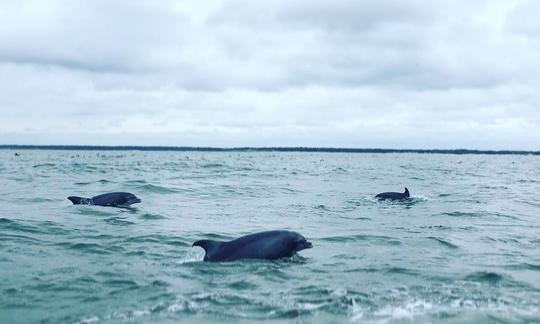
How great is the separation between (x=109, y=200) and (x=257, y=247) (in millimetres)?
11404

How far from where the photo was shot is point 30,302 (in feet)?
29.2

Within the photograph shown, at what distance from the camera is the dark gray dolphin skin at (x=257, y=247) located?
11727 millimetres

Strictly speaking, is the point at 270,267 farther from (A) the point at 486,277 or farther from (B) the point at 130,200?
(B) the point at 130,200

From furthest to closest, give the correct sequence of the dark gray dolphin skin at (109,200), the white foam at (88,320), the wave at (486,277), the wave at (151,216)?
the dark gray dolphin skin at (109,200), the wave at (151,216), the wave at (486,277), the white foam at (88,320)

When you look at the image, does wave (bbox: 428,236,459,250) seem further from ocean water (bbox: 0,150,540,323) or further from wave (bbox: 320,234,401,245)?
wave (bbox: 320,234,401,245)

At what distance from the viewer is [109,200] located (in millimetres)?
21562

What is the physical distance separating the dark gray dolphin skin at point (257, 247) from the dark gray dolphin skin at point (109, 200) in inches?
422

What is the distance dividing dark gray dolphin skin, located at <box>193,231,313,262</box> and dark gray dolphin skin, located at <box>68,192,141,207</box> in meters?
10.7

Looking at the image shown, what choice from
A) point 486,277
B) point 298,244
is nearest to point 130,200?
point 298,244

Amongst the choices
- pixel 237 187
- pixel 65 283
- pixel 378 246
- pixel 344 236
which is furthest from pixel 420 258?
pixel 237 187

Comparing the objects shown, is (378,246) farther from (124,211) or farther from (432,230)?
(124,211)

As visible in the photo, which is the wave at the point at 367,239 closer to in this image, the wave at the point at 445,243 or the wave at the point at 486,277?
the wave at the point at 445,243

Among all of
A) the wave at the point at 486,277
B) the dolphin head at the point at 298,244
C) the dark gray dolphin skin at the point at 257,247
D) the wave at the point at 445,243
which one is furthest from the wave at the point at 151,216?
the wave at the point at 486,277

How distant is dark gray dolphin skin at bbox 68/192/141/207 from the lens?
21406 mm
